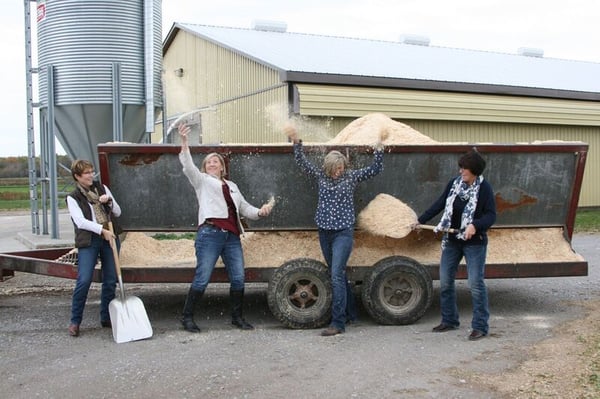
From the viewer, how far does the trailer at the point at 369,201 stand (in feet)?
22.4

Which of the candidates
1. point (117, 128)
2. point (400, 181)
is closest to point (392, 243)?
point (400, 181)

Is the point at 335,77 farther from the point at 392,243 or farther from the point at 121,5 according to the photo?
the point at 392,243

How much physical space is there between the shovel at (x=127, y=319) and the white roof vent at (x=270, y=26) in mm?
16285

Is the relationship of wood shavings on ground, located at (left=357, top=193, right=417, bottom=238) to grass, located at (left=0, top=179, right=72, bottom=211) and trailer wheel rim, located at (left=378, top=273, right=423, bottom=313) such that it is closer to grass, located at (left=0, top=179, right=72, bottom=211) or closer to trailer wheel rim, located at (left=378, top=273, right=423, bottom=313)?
trailer wheel rim, located at (left=378, top=273, right=423, bottom=313)

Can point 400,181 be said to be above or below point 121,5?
below

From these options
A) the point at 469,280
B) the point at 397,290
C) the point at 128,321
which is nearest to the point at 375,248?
the point at 397,290

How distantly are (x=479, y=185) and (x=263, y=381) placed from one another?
2.63 meters

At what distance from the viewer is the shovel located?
6207 millimetres

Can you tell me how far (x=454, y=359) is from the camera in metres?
5.55

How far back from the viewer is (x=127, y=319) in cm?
629

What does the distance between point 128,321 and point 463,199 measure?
3232 mm

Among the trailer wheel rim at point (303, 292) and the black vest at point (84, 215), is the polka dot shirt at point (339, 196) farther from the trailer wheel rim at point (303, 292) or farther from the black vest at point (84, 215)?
the black vest at point (84, 215)

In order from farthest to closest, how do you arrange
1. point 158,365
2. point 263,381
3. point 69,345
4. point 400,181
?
1. point 400,181
2. point 69,345
3. point 158,365
4. point 263,381

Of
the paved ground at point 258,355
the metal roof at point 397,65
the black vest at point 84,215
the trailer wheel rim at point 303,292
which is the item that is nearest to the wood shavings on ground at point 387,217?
the trailer wheel rim at point 303,292
